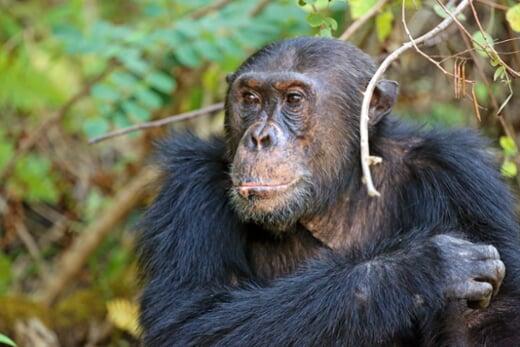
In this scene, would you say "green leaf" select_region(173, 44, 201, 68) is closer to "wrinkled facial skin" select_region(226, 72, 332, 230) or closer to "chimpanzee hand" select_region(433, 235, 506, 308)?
"wrinkled facial skin" select_region(226, 72, 332, 230)

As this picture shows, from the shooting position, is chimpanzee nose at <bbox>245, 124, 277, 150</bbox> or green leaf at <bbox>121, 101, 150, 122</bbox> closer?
chimpanzee nose at <bbox>245, 124, 277, 150</bbox>

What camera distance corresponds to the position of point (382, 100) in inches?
231

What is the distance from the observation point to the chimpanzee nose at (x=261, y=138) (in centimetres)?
530

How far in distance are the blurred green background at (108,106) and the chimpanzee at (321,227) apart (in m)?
0.56

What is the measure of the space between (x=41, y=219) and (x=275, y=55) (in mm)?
4947

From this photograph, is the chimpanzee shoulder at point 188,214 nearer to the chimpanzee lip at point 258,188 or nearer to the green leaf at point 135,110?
the chimpanzee lip at point 258,188

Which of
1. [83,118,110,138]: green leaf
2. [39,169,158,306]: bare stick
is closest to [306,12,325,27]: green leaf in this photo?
[83,118,110,138]: green leaf

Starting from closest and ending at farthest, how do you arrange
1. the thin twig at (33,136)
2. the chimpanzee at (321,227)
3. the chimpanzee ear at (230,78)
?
the chimpanzee at (321,227) < the chimpanzee ear at (230,78) < the thin twig at (33,136)

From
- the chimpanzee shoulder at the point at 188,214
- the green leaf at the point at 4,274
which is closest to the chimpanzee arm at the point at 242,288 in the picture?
the chimpanzee shoulder at the point at 188,214

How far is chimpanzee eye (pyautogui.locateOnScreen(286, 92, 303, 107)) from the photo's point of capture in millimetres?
5602

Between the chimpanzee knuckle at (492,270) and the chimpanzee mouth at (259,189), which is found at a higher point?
the chimpanzee mouth at (259,189)

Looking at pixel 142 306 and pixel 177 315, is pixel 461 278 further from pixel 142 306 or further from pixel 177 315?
pixel 142 306

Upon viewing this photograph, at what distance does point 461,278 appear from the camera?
15.7ft

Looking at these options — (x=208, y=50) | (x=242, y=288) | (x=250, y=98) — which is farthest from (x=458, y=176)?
(x=208, y=50)
